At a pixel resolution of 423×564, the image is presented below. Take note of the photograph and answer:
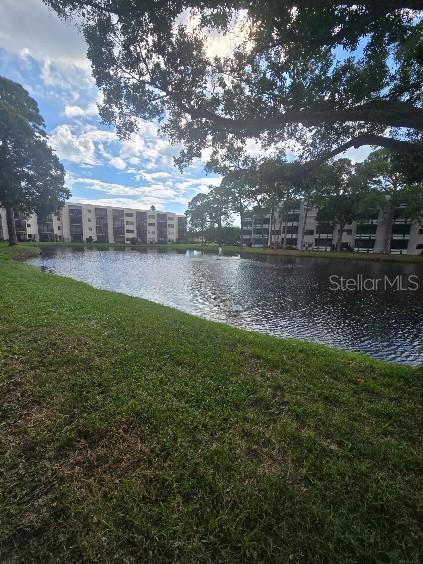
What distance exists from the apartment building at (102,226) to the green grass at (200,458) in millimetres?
85223

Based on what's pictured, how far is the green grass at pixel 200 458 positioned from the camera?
7.50 feet

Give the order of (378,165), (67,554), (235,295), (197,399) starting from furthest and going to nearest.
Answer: (378,165)
(235,295)
(197,399)
(67,554)

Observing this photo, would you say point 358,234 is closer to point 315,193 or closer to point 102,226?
point 315,193

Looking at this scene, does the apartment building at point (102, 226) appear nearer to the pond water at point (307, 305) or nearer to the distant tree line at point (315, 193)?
the distant tree line at point (315, 193)

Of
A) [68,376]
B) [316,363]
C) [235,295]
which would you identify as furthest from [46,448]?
[235,295]

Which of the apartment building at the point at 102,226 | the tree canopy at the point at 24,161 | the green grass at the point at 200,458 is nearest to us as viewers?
the green grass at the point at 200,458

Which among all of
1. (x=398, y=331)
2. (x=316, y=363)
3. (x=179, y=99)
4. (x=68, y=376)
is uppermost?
(x=179, y=99)

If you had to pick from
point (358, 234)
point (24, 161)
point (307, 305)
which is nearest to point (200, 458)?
point (307, 305)

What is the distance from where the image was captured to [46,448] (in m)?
3.11

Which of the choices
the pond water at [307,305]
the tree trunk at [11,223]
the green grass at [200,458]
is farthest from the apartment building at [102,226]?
the green grass at [200,458]

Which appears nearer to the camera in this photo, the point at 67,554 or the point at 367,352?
the point at 67,554

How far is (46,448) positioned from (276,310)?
11.5 metres

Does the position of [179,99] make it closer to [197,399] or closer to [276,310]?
[197,399]

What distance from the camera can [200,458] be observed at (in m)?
3.06
